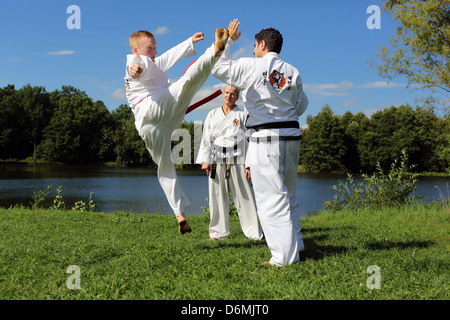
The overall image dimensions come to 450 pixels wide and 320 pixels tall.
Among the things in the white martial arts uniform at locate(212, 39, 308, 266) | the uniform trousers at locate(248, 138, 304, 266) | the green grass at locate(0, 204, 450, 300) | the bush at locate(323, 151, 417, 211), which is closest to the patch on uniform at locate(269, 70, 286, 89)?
the white martial arts uniform at locate(212, 39, 308, 266)

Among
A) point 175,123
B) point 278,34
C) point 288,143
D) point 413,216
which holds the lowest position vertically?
point 413,216

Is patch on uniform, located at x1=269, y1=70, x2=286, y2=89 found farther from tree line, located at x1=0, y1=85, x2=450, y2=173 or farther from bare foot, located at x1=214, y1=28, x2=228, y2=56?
tree line, located at x1=0, y1=85, x2=450, y2=173

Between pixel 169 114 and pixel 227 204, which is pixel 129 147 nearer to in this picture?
pixel 227 204

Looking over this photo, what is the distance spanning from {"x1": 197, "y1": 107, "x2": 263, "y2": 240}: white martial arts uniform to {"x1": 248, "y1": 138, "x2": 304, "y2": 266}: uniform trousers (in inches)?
80.8

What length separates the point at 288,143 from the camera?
4203mm

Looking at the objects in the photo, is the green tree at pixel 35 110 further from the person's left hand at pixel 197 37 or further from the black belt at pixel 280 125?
the black belt at pixel 280 125

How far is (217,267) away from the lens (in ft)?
13.3

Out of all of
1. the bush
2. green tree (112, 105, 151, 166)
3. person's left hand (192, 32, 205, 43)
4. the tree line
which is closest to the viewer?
person's left hand (192, 32, 205, 43)

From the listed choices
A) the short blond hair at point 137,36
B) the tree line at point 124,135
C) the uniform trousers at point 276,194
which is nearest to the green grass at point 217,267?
the uniform trousers at point 276,194

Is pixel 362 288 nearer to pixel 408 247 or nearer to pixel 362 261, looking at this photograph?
pixel 362 261

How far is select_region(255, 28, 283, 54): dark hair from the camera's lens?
4301mm

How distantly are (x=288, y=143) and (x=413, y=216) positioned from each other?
627cm

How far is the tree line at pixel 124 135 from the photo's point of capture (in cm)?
4700
